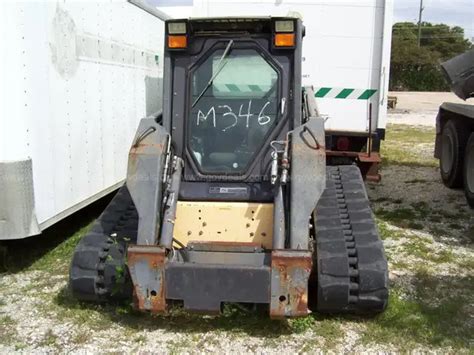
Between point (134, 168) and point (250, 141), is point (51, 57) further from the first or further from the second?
point (250, 141)

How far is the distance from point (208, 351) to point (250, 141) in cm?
172

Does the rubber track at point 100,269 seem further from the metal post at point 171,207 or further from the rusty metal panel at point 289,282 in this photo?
the rusty metal panel at point 289,282

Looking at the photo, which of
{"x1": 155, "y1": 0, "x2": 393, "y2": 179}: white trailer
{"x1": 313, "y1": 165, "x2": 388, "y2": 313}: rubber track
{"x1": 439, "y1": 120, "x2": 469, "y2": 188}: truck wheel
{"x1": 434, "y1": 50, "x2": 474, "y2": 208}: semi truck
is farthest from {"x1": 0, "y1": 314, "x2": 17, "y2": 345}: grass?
{"x1": 439, "y1": 120, "x2": 469, "y2": 188}: truck wheel

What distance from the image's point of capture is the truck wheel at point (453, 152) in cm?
920

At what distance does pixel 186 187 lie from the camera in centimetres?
476

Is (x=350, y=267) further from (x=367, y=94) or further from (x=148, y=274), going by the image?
(x=367, y=94)

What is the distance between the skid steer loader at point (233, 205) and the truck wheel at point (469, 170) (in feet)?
12.3

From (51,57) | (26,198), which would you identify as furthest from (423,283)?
(51,57)

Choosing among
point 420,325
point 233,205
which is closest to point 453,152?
point 420,325

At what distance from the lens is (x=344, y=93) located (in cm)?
812

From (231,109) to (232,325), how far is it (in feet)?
5.71

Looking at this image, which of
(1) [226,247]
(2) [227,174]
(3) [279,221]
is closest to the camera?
(3) [279,221]

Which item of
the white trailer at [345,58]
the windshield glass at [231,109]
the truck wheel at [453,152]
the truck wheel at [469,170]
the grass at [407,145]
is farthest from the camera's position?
the grass at [407,145]

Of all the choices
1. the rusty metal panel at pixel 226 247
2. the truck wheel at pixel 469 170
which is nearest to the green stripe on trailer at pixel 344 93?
the truck wheel at pixel 469 170
